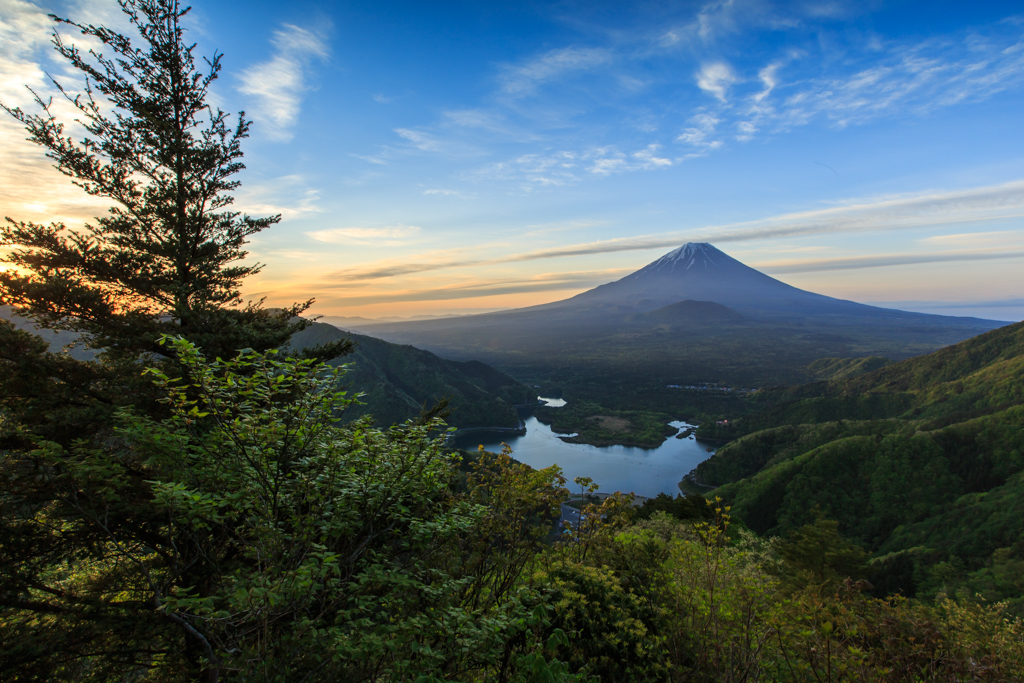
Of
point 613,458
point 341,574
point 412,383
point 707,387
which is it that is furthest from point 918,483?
point 707,387

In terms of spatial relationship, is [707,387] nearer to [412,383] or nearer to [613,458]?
[613,458]

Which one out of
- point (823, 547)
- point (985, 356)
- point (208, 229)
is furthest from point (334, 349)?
point (985, 356)

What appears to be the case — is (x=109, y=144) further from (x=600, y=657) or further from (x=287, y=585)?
(x=600, y=657)

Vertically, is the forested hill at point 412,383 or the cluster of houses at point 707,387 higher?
the forested hill at point 412,383

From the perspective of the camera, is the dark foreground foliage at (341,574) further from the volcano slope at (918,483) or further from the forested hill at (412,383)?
the forested hill at (412,383)

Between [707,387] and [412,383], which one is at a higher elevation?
[412,383]

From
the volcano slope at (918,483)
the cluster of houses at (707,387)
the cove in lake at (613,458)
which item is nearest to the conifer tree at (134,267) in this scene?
the volcano slope at (918,483)
